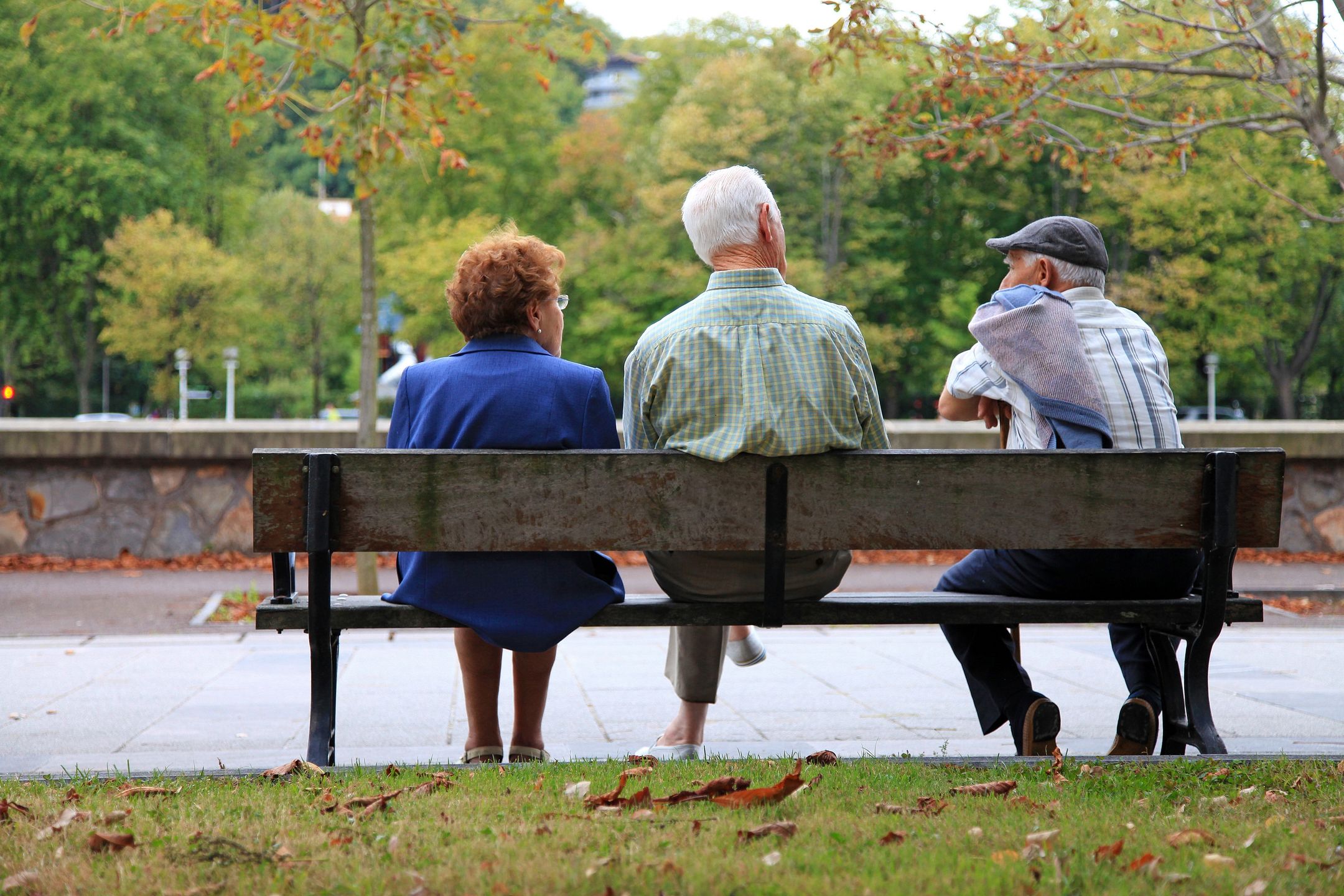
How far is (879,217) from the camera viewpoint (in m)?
37.2

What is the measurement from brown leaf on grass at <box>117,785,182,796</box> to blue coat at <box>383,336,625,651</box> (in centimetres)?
77

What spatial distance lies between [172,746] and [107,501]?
6.82 metres

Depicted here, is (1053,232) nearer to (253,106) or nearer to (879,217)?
(253,106)

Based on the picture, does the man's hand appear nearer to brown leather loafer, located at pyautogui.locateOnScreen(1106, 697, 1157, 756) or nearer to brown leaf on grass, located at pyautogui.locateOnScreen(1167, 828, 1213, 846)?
brown leather loafer, located at pyautogui.locateOnScreen(1106, 697, 1157, 756)

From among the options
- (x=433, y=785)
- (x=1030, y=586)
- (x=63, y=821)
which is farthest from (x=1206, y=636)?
(x=63, y=821)

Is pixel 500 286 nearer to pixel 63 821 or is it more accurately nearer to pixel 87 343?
pixel 63 821

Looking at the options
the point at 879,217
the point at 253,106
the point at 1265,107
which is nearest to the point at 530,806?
the point at 253,106

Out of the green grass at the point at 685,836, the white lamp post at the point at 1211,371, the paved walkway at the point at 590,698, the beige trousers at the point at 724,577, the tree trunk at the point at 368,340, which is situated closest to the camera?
the green grass at the point at 685,836

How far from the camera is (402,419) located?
394 centimetres

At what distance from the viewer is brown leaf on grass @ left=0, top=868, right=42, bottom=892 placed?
2439mm

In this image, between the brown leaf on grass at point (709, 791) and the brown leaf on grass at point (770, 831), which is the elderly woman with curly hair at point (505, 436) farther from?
the brown leaf on grass at point (770, 831)

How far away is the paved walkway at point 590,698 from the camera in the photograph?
450 centimetres

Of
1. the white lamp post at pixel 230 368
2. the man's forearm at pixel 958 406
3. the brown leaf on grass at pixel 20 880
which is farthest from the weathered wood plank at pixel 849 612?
the white lamp post at pixel 230 368

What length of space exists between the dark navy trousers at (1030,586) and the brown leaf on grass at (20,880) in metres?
2.45
